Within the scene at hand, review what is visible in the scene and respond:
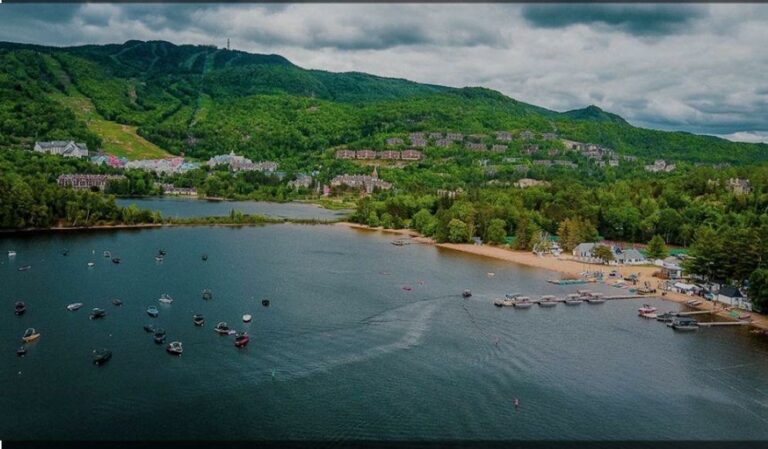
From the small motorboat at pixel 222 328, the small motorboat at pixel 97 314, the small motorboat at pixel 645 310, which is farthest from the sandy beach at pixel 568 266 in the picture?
the small motorboat at pixel 97 314

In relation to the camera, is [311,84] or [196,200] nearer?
[196,200]

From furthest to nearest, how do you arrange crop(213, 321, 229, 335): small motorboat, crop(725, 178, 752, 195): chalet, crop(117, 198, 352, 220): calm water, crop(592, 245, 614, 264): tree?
crop(117, 198, 352, 220): calm water → crop(725, 178, 752, 195): chalet → crop(592, 245, 614, 264): tree → crop(213, 321, 229, 335): small motorboat

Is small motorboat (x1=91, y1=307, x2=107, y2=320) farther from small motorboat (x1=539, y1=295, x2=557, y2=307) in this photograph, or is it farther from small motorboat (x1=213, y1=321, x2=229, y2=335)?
small motorboat (x1=539, y1=295, x2=557, y2=307)

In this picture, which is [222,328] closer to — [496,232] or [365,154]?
[496,232]

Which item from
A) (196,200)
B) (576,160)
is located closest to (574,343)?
(196,200)

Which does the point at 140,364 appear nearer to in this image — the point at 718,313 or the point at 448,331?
the point at 448,331

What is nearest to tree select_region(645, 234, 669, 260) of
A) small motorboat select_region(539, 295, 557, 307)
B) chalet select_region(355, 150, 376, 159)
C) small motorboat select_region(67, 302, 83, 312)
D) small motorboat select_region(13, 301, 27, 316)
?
small motorboat select_region(539, 295, 557, 307)

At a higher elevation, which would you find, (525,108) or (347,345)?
(525,108)
